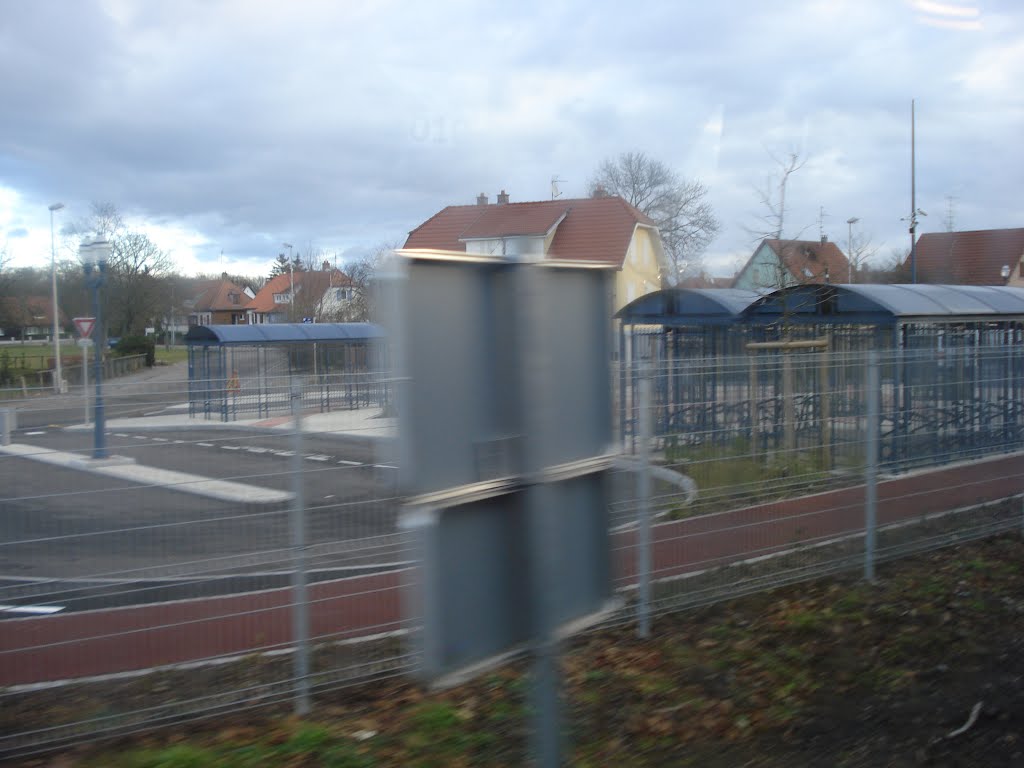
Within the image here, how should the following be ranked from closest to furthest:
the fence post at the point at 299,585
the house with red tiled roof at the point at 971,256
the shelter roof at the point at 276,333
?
the fence post at the point at 299,585, the shelter roof at the point at 276,333, the house with red tiled roof at the point at 971,256

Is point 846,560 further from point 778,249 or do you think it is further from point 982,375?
point 778,249

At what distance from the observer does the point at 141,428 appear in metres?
5.02

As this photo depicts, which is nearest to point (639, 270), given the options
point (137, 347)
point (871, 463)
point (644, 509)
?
point (871, 463)

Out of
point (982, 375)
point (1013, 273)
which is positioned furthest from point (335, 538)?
point (1013, 273)

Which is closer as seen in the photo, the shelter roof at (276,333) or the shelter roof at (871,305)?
the shelter roof at (871,305)

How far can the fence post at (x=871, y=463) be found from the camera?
25.5 feet

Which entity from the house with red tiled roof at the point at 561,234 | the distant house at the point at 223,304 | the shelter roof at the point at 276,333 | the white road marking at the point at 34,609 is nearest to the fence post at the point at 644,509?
the house with red tiled roof at the point at 561,234

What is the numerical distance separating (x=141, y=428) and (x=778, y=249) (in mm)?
12777

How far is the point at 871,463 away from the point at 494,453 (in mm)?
6028

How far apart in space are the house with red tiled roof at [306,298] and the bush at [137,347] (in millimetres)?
4082

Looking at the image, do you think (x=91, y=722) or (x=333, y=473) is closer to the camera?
(x=91, y=722)

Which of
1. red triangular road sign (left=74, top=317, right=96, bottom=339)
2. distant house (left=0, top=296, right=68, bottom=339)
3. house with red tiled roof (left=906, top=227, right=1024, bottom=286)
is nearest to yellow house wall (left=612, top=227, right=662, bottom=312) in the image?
red triangular road sign (left=74, top=317, right=96, bottom=339)

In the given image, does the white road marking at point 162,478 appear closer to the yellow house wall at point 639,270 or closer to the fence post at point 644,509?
the fence post at point 644,509

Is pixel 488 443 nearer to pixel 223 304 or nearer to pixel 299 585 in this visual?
pixel 299 585
